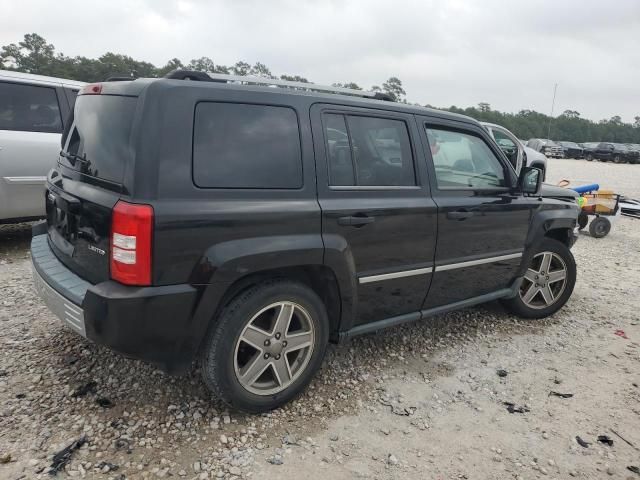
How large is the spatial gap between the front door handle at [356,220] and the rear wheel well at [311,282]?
0.29 meters

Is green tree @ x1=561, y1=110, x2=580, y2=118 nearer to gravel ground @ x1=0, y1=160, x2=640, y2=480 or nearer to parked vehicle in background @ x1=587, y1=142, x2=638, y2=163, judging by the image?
parked vehicle in background @ x1=587, y1=142, x2=638, y2=163

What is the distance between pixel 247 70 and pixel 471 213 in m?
21.1

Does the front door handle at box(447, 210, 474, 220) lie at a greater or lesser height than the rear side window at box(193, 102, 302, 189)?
lesser

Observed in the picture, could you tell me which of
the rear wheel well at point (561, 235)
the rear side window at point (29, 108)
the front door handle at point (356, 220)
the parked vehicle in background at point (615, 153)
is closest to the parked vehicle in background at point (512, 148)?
the rear wheel well at point (561, 235)

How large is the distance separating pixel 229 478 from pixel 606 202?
8.32 m

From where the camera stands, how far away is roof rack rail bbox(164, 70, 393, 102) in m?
2.58

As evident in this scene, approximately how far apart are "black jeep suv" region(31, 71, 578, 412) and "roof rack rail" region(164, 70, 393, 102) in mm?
23

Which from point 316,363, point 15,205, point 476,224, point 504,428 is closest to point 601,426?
point 504,428

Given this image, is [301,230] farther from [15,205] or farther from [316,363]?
[15,205]

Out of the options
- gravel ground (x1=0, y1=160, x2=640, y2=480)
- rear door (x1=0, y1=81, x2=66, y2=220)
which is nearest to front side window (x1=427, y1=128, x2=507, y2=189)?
gravel ground (x1=0, y1=160, x2=640, y2=480)

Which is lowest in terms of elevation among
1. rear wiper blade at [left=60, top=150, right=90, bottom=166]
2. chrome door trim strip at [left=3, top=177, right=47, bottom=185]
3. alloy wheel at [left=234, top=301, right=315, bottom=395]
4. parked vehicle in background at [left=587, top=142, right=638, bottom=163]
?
alloy wheel at [left=234, top=301, right=315, bottom=395]

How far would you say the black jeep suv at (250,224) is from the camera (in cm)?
226

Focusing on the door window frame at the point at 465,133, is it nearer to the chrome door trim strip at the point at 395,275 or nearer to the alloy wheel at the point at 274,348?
the chrome door trim strip at the point at 395,275

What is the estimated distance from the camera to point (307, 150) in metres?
2.73
